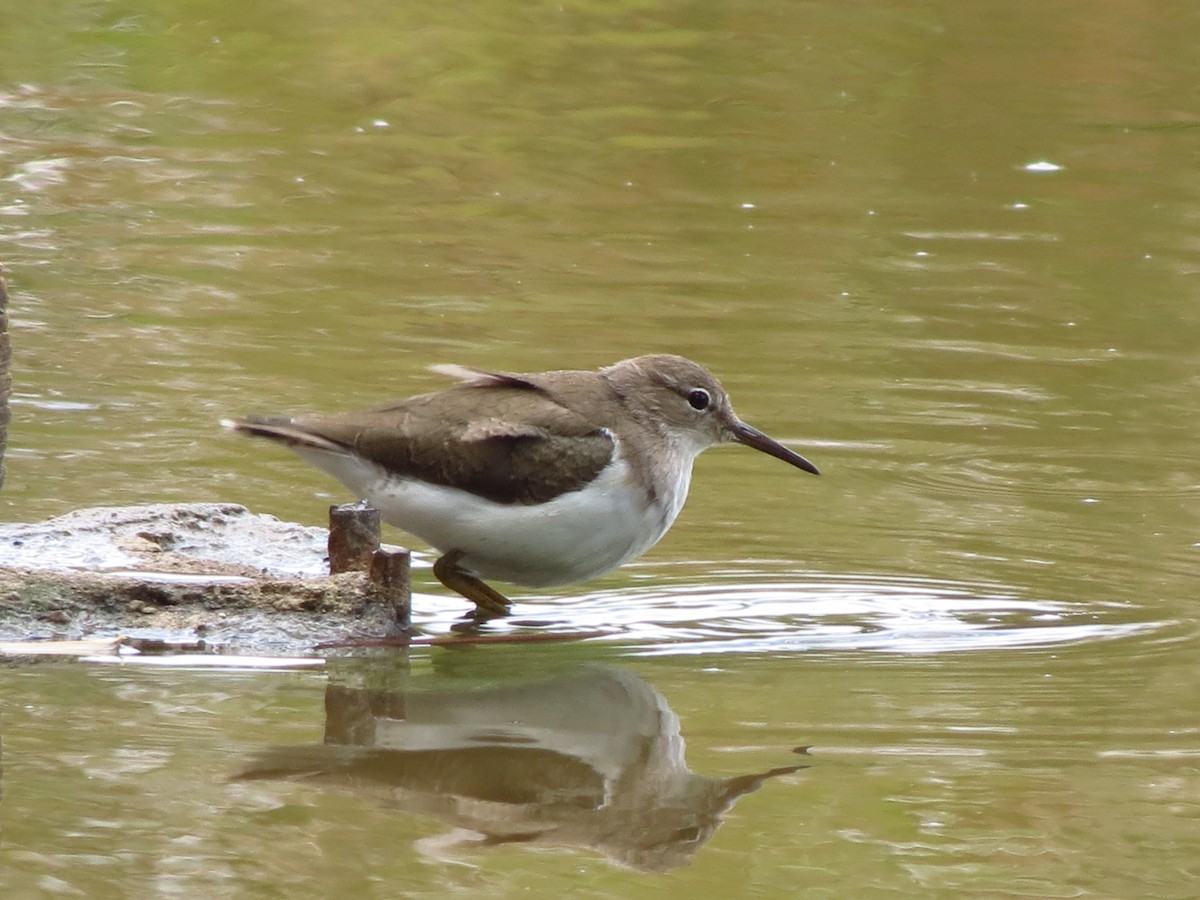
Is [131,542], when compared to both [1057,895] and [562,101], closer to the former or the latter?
[1057,895]

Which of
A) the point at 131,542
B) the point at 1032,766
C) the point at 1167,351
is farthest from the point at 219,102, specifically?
the point at 1032,766

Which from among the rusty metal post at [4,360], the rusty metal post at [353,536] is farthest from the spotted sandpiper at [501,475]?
the rusty metal post at [4,360]

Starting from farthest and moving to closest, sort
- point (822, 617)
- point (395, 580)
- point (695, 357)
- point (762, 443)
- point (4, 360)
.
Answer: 1. point (695, 357)
2. point (762, 443)
3. point (822, 617)
4. point (395, 580)
5. point (4, 360)

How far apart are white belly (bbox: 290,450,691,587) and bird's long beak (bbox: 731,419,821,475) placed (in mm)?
774

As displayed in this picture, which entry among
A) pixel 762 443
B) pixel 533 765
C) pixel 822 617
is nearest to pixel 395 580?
pixel 533 765

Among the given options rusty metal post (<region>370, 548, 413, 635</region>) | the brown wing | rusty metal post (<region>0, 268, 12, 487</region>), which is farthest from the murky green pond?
rusty metal post (<region>0, 268, 12, 487</region>)

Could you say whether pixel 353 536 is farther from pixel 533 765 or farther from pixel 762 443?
pixel 762 443

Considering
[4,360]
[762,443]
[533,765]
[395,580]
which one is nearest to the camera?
A: [533,765]

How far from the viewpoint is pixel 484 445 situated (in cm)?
726

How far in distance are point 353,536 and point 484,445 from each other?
24.1 inches

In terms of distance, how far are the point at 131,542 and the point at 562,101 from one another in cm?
972

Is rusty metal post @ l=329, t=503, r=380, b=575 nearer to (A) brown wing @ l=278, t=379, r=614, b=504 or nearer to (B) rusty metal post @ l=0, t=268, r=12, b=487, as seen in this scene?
(A) brown wing @ l=278, t=379, r=614, b=504

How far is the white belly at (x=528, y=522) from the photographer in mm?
7219

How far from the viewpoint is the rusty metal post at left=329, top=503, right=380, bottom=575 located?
688cm
